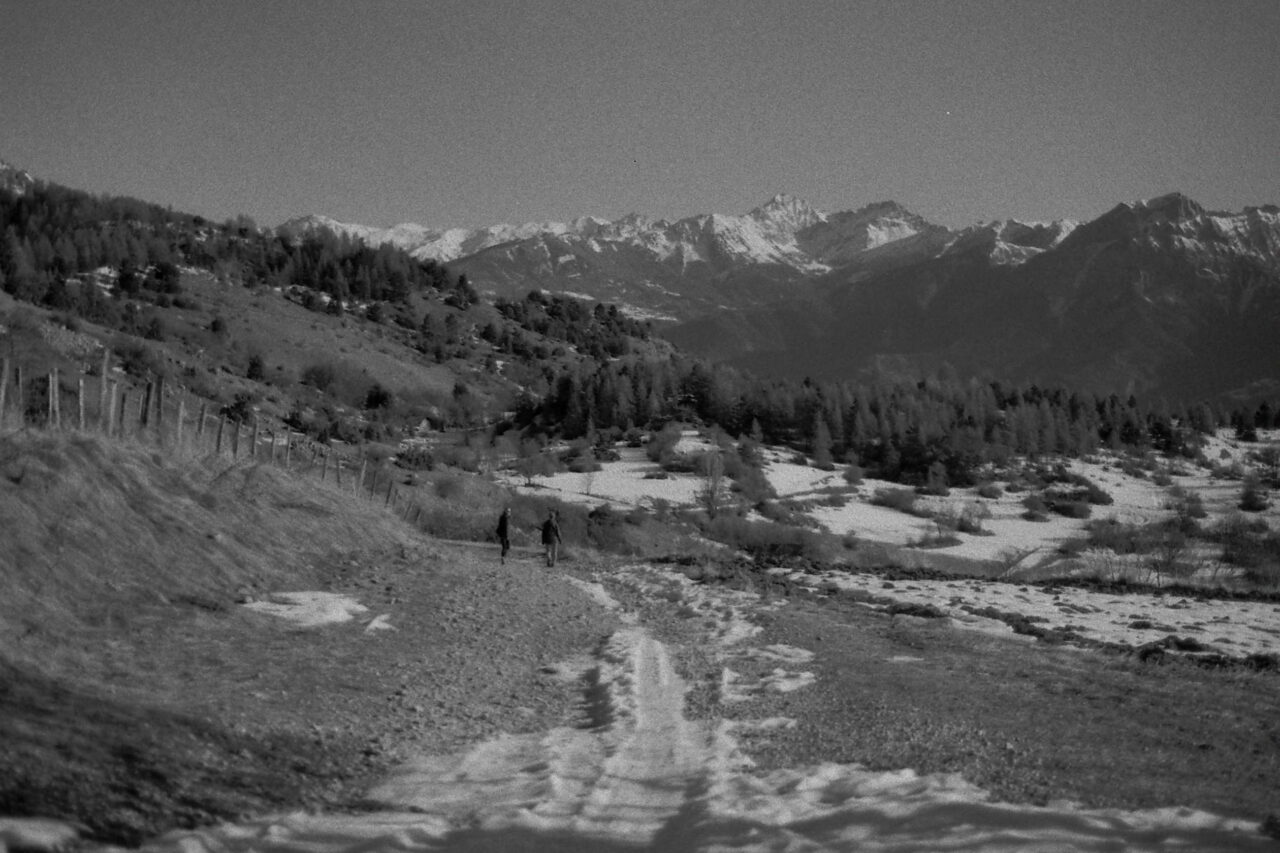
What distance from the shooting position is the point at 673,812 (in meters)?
5.75

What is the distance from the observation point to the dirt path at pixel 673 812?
498 cm

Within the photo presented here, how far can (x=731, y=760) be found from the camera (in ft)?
22.8

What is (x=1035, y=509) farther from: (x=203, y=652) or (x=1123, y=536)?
(x=203, y=652)

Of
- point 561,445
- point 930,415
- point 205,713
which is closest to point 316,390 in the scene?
point 561,445

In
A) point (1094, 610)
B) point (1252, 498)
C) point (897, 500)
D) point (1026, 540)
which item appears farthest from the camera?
point (1252, 498)

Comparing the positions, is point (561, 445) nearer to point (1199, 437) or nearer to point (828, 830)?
point (828, 830)

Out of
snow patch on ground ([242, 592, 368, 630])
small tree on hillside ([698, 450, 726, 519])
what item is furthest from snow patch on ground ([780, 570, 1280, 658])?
small tree on hillside ([698, 450, 726, 519])

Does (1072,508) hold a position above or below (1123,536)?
above

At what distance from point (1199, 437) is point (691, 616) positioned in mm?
→ 151311

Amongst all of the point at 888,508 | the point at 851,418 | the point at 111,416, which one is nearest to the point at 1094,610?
the point at 111,416

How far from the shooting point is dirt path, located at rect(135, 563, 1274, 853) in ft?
16.3

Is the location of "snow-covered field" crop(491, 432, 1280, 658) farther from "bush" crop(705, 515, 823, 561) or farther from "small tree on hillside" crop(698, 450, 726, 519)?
"bush" crop(705, 515, 823, 561)

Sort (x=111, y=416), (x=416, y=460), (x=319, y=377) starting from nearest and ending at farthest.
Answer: (x=111, y=416), (x=416, y=460), (x=319, y=377)

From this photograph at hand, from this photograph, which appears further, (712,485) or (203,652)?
(712,485)
